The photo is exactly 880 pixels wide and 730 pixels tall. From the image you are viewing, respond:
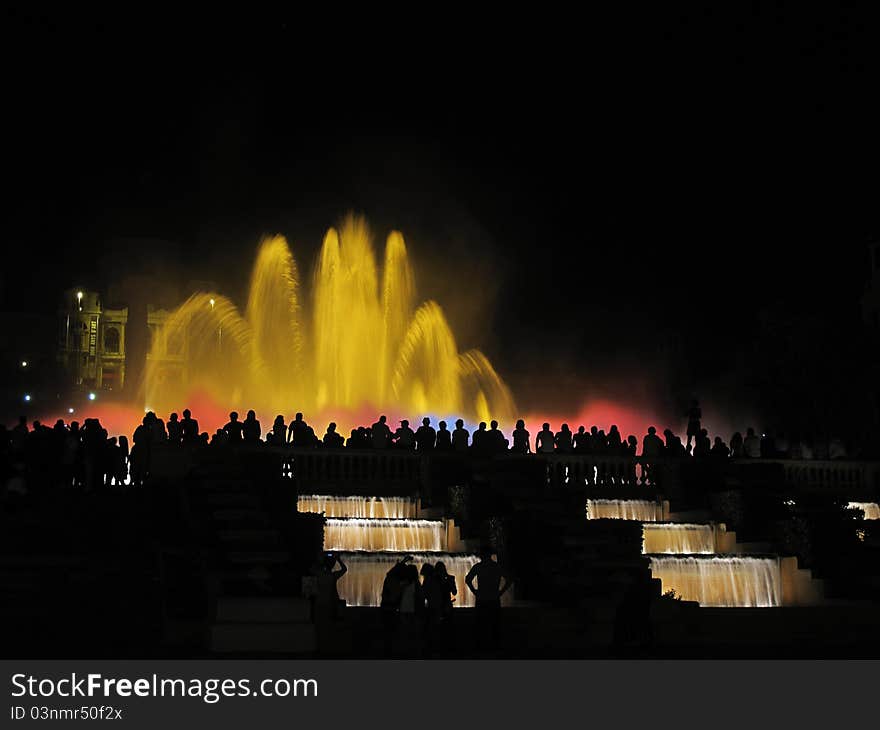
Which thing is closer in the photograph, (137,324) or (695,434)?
(695,434)

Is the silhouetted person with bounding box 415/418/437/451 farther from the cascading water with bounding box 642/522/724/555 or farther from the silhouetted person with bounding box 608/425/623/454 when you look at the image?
the cascading water with bounding box 642/522/724/555

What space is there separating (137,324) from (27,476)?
113 meters

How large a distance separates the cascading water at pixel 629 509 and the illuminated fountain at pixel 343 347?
15.0 meters

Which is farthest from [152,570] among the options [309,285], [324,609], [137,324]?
[137,324]

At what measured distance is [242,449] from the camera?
31.2 m

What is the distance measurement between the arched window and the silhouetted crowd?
10713 centimetres

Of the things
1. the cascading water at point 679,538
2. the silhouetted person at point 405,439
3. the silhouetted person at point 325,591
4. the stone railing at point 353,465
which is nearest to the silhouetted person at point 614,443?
the silhouetted person at point 405,439

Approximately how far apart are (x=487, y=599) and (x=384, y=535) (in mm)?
9459

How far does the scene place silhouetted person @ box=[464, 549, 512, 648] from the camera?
18.2m

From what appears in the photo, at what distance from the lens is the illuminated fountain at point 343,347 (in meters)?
46.2

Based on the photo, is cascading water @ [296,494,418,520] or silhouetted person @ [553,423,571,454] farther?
silhouetted person @ [553,423,571,454]

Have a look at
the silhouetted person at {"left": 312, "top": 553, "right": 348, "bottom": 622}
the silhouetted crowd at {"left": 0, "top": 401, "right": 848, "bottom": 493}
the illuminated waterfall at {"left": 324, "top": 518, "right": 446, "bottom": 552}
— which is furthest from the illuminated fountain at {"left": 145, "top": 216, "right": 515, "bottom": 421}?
the silhouetted person at {"left": 312, "top": 553, "right": 348, "bottom": 622}

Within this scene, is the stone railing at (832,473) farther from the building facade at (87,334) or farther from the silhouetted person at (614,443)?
the building facade at (87,334)

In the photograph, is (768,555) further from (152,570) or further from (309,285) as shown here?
(309,285)
